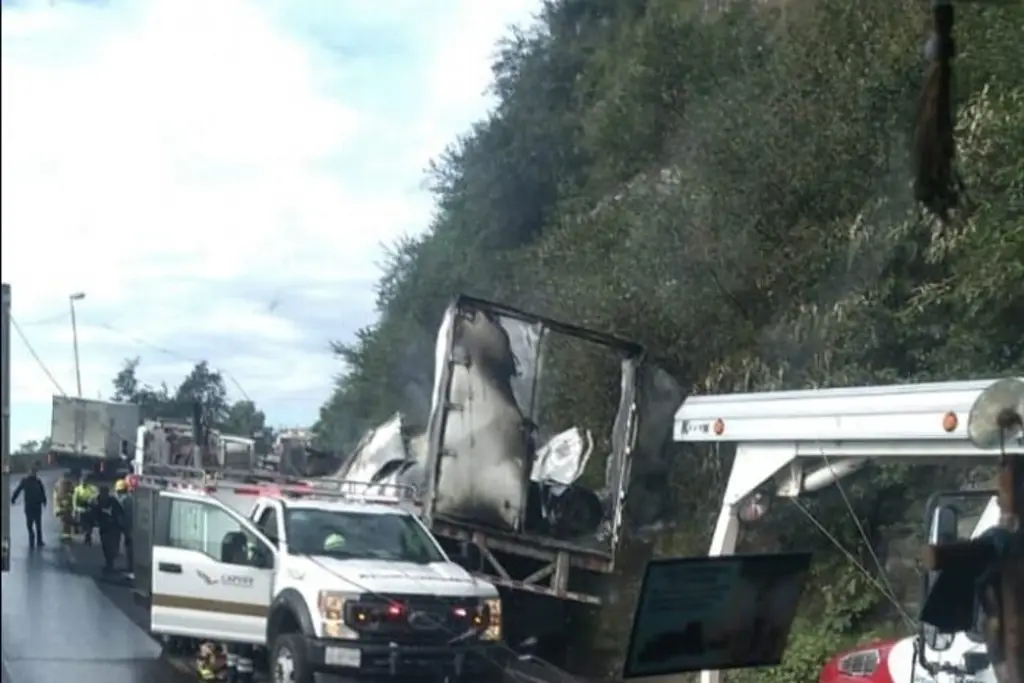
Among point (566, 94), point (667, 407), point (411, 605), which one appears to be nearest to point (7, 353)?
point (411, 605)

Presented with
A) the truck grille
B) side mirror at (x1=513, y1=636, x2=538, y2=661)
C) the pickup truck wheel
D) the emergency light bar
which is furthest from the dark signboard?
side mirror at (x1=513, y1=636, x2=538, y2=661)

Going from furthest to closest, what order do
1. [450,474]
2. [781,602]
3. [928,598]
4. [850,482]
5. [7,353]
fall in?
1. [450,474]
2. [850,482]
3. [7,353]
4. [781,602]
5. [928,598]

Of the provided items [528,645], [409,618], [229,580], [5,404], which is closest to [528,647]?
[528,645]

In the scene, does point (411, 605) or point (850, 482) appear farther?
point (411, 605)

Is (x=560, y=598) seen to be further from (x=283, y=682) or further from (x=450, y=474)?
(x=283, y=682)

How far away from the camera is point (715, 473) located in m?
16.4

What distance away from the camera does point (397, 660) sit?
12211 millimetres

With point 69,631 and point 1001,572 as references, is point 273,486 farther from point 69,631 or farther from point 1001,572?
point 1001,572

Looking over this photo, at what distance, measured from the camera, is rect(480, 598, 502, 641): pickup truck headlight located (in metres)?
12.8

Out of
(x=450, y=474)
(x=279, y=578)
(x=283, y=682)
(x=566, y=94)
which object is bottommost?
(x=283, y=682)

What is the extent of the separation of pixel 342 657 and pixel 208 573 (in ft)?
6.58

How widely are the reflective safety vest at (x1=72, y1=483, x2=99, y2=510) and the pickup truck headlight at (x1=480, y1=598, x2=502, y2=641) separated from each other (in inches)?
454

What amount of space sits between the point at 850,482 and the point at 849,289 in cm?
447

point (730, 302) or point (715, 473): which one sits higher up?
point (730, 302)
